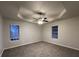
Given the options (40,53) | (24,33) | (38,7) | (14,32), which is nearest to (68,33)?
(40,53)

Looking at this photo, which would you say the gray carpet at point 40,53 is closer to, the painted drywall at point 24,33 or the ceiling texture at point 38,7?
the painted drywall at point 24,33

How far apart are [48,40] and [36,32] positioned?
158 centimetres

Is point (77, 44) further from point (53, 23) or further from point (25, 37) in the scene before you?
point (25, 37)

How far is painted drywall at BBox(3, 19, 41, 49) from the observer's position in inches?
193

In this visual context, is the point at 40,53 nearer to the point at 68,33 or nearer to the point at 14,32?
the point at 68,33

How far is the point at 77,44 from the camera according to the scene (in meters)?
4.68

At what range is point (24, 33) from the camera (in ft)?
21.3

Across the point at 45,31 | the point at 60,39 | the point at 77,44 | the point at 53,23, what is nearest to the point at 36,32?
the point at 45,31

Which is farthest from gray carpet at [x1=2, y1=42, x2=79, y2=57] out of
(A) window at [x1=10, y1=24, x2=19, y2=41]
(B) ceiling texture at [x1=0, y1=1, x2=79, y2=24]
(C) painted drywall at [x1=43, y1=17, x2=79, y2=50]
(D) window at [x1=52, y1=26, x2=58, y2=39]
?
(D) window at [x1=52, y1=26, x2=58, y2=39]

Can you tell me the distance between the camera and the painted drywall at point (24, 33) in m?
4.91

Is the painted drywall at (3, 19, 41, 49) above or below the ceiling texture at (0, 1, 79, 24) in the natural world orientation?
below

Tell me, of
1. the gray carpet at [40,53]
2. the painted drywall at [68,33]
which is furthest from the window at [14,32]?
the painted drywall at [68,33]

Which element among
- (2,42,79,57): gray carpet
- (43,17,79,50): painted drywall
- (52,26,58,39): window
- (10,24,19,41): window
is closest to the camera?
(2,42,79,57): gray carpet

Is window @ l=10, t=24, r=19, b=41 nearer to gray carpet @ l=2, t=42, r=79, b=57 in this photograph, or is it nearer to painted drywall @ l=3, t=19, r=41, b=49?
painted drywall @ l=3, t=19, r=41, b=49
